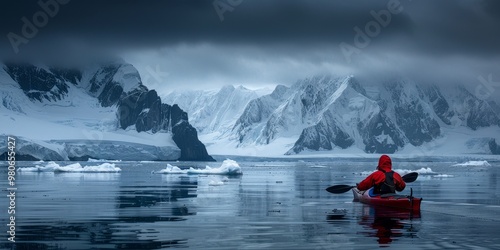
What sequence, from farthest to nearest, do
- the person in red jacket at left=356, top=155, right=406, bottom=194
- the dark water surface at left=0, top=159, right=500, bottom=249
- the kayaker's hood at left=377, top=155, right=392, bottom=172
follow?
the person in red jacket at left=356, top=155, right=406, bottom=194
the kayaker's hood at left=377, top=155, right=392, bottom=172
the dark water surface at left=0, top=159, right=500, bottom=249

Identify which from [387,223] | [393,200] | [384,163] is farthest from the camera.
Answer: [384,163]

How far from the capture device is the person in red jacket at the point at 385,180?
3362cm

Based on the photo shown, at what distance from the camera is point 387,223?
27047 millimetres

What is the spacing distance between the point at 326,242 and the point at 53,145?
183 metres

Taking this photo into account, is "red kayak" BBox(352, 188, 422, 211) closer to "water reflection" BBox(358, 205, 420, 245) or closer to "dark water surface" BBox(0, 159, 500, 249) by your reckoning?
"water reflection" BBox(358, 205, 420, 245)

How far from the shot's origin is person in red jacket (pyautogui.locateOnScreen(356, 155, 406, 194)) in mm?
33625

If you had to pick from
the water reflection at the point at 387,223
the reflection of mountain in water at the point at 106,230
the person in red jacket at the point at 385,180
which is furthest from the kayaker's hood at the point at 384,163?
the reflection of mountain in water at the point at 106,230

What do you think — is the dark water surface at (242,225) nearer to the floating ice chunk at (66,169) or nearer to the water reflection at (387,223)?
the water reflection at (387,223)

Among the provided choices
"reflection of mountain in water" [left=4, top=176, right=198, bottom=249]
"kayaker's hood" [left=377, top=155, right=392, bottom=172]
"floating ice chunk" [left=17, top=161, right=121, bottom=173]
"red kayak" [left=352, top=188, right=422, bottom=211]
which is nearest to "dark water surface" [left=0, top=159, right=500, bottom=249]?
"reflection of mountain in water" [left=4, top=176, right=198, bottom=249]

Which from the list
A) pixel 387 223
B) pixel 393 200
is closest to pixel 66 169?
pixel 393 200

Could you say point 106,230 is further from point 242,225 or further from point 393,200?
point 393,200

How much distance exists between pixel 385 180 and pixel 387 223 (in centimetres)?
735

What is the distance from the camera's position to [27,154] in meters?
182

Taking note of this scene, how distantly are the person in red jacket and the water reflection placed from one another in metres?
0.90
